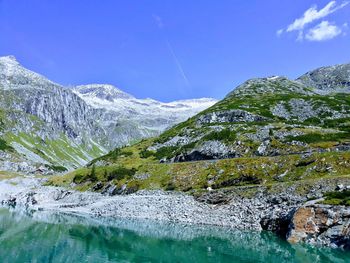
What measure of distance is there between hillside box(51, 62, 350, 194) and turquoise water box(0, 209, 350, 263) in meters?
19.8

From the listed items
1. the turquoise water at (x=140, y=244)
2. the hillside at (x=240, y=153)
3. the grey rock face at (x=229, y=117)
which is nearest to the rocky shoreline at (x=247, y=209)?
the turquoise water at (x=140, y=244)

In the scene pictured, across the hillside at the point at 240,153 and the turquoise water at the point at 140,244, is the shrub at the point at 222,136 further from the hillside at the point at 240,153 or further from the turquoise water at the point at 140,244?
the turquoise water at the point at 140,244

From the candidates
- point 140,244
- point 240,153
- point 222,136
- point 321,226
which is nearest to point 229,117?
point 222,136

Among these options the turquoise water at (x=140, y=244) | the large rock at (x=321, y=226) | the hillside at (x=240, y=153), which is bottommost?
the turquoise water at (x=140, y=244)

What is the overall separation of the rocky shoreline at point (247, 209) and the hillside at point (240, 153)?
5.42m

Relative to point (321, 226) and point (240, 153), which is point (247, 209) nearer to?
point (321, 226)

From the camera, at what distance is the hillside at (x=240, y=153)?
7662cm

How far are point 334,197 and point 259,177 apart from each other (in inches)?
928

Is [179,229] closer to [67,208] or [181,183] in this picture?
[181,183]

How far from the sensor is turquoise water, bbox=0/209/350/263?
1663 inches

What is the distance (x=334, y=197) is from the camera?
53375mm

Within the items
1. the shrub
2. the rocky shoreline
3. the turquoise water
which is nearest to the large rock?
the rocky shoreline

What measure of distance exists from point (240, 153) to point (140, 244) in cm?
5738

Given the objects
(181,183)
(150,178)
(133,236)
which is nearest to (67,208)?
(150,178)
